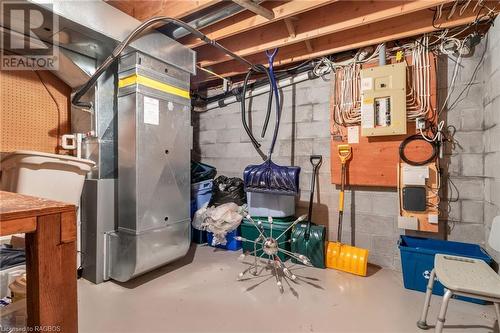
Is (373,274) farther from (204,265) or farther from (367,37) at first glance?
(367,37)

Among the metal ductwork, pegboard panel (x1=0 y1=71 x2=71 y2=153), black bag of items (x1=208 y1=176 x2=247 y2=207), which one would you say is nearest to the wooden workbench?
the metal ductwork

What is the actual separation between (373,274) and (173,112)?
2.40m

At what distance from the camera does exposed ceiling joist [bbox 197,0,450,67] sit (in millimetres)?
1950

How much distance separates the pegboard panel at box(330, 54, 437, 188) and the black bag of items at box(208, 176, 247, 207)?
3.64ft

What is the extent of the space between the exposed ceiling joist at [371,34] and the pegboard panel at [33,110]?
7.08 feet

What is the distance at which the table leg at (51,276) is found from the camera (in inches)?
28.8

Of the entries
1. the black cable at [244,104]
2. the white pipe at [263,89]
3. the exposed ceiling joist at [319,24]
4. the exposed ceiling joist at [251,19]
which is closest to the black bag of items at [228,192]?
the black cable at [244,104]

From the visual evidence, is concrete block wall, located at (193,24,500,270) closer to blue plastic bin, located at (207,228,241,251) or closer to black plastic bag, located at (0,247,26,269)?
blue plastic bin, located at (207,228,241,251)

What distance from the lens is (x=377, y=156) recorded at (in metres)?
2.46

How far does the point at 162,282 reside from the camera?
7.01 ft

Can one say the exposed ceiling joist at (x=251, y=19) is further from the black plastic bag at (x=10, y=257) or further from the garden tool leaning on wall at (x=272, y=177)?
the black plastic bag at (x=10, y=257)

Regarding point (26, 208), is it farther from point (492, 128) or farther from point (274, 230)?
point (492, 128)

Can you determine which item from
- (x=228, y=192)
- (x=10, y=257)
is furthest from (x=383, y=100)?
(x=10, y=257)

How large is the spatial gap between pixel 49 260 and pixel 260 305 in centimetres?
144
